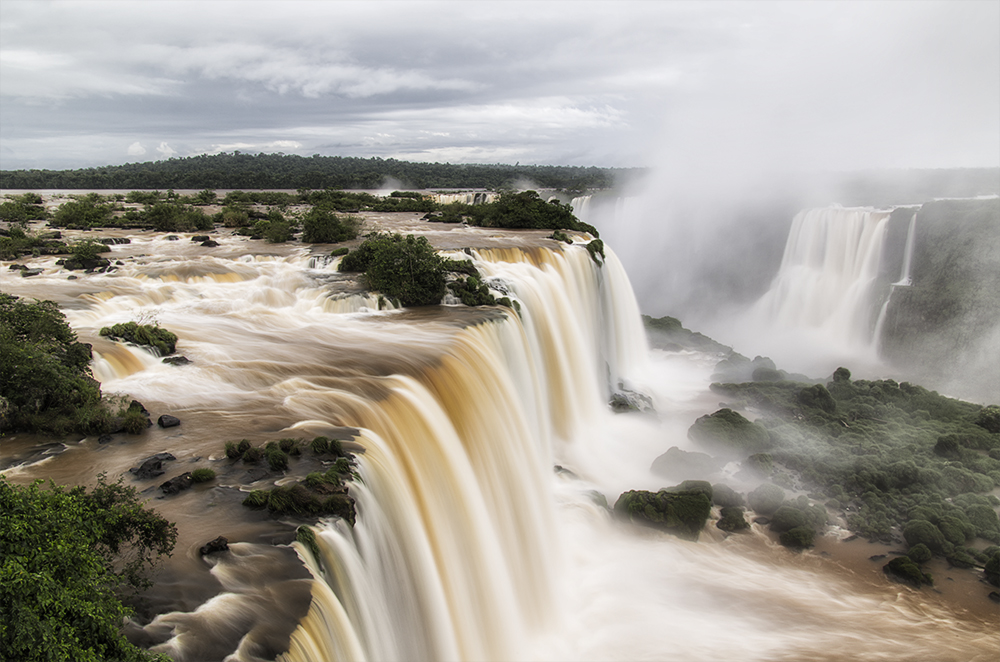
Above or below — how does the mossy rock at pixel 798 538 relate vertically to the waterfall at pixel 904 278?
below

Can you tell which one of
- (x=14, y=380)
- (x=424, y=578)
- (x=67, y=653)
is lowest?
(x=424, y=578)

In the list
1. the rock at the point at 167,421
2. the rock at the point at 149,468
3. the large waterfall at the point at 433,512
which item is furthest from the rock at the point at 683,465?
Answer: the rock at the point at 149,468

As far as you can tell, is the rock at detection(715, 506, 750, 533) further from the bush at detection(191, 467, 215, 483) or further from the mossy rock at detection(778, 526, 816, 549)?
the bush at detection(191, 467, 215, 483)

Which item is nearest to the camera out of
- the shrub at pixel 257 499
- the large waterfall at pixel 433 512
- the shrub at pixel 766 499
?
the large waterfall at pixel 433 512

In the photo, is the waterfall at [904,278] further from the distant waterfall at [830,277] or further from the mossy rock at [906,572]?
the mossy rock at [906,572]

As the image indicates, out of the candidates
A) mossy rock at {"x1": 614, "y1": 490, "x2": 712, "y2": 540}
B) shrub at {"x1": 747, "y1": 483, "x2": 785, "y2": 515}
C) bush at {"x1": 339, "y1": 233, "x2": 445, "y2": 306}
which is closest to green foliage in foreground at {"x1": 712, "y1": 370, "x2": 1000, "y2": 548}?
shrub at {"x1": 747, "y1": 483, "x2": 785, "y2": 515}

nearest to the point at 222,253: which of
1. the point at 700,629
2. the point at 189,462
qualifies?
the point at 189,462

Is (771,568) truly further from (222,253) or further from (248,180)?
(248,180)
